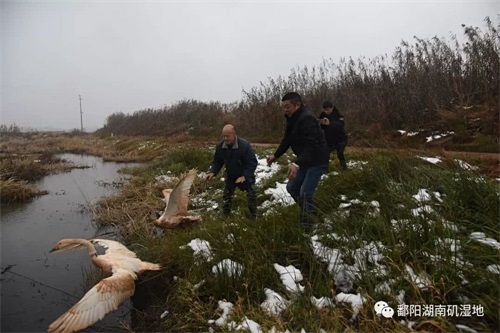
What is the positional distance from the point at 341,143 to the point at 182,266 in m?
4.59

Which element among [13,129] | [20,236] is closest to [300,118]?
[20,236]

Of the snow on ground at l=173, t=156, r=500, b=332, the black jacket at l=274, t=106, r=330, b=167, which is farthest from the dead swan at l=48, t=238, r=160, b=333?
the black jacket at l=274, t=106, r=330, b=167

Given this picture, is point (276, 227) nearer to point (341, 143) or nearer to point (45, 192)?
point (341, 143)

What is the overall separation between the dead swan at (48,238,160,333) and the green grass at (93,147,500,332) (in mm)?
492

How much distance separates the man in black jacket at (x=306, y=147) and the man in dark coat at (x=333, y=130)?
302cm

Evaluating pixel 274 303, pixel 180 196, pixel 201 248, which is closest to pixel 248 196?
pixel 180 196

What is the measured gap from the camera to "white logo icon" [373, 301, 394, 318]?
2885 mm

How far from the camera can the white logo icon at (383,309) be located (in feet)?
9.46

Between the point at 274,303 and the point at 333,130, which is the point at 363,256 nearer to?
the point at 274,303

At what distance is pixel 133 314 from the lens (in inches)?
163

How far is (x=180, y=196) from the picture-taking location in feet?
17.0

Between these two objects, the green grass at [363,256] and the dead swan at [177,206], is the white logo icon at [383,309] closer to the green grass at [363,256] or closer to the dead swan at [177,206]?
the green grass at [363,256]

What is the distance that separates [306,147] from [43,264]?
4781 millimetres

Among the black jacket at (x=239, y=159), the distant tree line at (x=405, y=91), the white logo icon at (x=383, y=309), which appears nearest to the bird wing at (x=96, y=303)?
the black jacket at (x=239, y=159)
